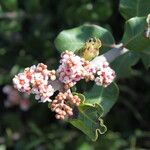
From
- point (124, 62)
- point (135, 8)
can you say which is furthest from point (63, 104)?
point (135, 8)

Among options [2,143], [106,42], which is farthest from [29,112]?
[106,42]

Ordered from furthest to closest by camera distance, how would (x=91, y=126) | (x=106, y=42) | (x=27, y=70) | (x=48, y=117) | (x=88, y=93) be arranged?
(x=48, y=117) < (x=106, y=42) < (x=88, y=93) < (x=91, y=126) < (x=27, y=70)

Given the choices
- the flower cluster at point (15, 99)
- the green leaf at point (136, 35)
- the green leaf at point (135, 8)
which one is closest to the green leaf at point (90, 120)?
the green leaf at point (136, 35)

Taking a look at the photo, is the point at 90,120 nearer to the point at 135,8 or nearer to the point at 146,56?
the point at 146,56

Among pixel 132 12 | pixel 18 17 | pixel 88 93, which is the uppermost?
pixel 132 12

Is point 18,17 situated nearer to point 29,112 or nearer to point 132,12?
point 29,112

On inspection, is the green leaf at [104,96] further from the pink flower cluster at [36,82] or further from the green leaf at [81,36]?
the pink flower cluster at [36,82]

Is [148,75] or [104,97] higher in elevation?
[104,97]
